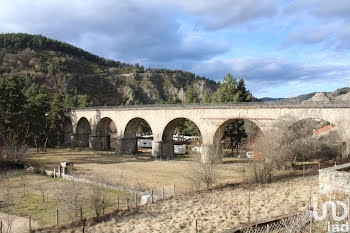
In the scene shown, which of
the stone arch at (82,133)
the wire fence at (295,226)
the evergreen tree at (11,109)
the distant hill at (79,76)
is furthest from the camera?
the distant hill at (79,76)

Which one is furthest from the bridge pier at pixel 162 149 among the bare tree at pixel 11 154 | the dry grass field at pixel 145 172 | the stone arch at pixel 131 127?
the bare tree at pixel 11 154

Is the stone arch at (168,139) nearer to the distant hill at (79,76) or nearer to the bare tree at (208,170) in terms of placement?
the bare tree at (208,170)

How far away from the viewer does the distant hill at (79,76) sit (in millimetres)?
101250

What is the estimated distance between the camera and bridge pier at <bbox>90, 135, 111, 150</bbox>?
46.0 meters

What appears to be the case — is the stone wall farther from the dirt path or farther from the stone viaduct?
the dirt path

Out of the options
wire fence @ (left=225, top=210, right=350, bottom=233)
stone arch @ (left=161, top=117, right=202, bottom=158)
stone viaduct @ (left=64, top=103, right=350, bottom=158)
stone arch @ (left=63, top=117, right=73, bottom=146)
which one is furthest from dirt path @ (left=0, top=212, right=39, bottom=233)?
stone arch @ (left=63, top=117, right=73, bottom=146)

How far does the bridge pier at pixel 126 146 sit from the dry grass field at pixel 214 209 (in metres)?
25.0

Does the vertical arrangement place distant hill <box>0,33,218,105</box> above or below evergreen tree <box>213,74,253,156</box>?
above

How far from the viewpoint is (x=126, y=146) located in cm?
4131

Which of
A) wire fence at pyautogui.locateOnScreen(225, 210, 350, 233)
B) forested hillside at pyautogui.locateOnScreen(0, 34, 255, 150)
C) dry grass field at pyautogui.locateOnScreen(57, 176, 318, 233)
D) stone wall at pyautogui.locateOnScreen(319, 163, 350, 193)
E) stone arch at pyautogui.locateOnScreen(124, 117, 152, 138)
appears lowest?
dry grass field at pyautogui.locateOnScreen(57, 176, 318, 233)

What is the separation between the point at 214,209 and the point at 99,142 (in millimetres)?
35728

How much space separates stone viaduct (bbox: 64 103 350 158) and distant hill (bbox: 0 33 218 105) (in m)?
37.5

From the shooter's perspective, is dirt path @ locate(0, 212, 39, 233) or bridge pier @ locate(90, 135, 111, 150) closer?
dirt path @ locate(0, 212, 39, 233)

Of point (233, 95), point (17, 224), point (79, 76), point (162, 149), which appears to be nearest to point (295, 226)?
point (17, 224)
